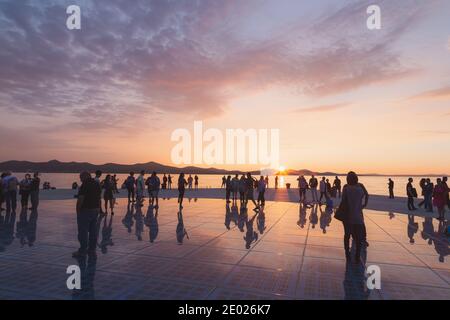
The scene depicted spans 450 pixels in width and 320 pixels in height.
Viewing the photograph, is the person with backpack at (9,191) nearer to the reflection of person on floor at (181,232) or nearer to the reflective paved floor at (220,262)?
the reflective paved floor at (220,262)

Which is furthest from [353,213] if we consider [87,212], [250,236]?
[87,212]

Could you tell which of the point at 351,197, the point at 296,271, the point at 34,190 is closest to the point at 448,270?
the point at 351,197

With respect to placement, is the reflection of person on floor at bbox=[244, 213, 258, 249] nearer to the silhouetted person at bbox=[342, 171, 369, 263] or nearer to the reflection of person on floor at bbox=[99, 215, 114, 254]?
the silhouetted person at bbox=[342, 171, 369, 263]

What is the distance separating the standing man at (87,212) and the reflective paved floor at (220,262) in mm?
377

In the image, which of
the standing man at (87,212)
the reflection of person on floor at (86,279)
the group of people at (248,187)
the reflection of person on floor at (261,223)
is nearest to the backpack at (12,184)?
the standing man at (87,212)

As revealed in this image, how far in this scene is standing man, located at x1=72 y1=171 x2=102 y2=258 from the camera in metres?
7.07

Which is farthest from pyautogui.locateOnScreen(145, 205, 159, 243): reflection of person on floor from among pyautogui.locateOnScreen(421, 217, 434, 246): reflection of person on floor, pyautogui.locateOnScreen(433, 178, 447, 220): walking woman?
pyautogui.locateOnScreen(433, 178, 447, 220): walking woman

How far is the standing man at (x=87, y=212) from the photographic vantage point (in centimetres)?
707

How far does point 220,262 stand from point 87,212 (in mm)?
3441

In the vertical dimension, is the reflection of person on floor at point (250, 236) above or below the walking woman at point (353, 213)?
below

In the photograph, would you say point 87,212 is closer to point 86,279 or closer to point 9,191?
point 86,279

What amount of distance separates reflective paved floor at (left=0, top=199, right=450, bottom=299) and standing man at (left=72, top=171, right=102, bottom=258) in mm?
377

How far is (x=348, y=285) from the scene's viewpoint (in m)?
5.14
